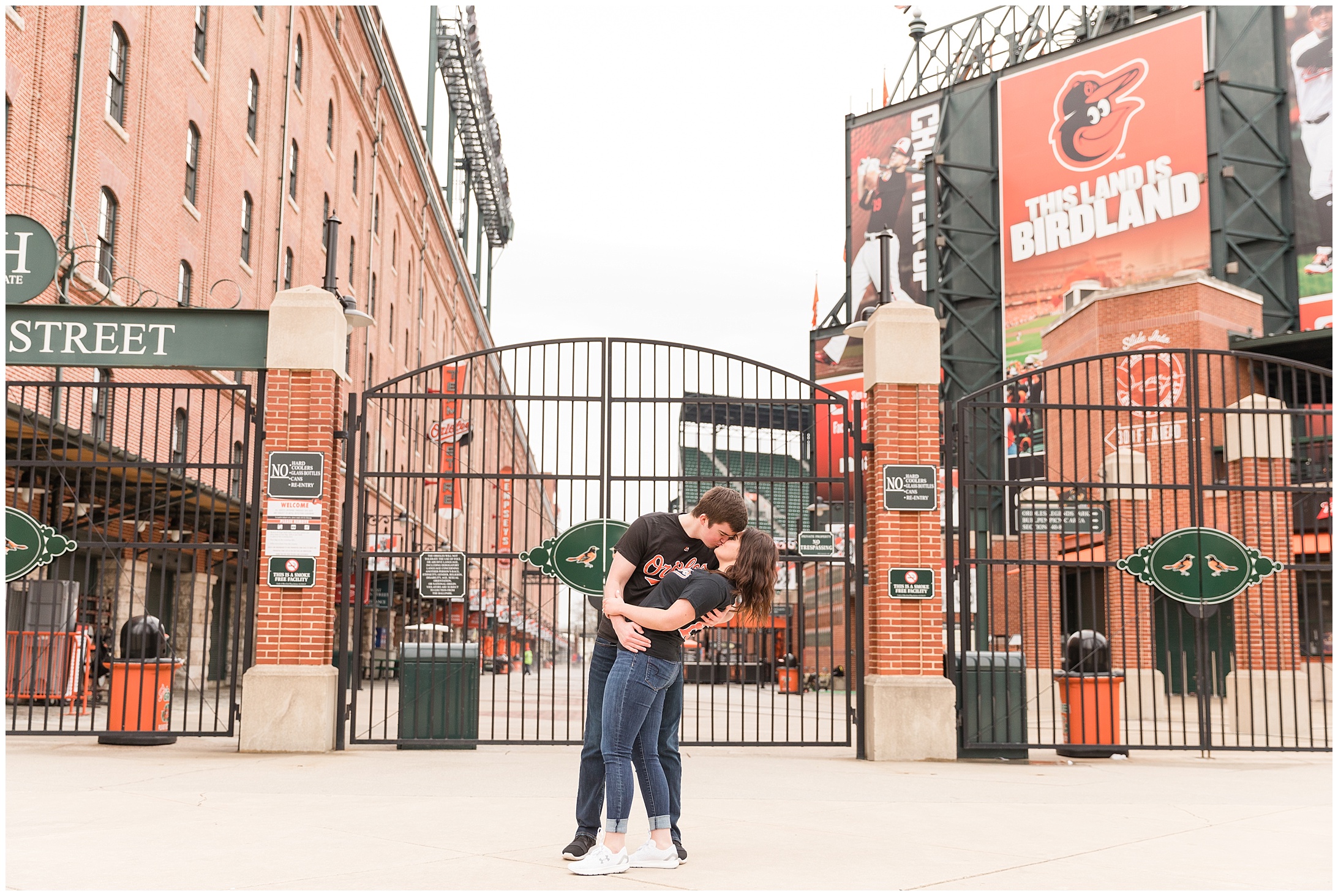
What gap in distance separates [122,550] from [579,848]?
10210mm

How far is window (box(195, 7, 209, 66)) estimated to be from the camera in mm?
24719

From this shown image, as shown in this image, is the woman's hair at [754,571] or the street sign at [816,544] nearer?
the woman's hair at [754,571]

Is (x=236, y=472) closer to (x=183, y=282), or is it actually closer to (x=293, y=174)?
(x=183, y=282)

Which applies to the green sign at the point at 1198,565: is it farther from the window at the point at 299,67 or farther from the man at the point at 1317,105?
the man at the point at 1317,105

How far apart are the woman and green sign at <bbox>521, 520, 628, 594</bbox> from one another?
5787 mm

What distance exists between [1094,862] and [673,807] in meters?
2.13

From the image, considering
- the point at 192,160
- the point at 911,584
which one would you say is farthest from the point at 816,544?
the point at 192,160

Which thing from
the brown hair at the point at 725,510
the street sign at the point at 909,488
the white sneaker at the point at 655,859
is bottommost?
the white sneaker at the point at 655,859

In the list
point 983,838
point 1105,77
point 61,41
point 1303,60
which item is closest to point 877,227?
point 1105,77

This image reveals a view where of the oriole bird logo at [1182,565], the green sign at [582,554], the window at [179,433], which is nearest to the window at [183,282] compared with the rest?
the window at [179,433]

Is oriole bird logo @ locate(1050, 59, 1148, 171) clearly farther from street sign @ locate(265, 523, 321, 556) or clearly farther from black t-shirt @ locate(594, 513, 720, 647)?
black t-shirt @ locate(594, 513, 720, 647)

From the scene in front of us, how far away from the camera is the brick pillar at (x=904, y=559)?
11195 millimetres

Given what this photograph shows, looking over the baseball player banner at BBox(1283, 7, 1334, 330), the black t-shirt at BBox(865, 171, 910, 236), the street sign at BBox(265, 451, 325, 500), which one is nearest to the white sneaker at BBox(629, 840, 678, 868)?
the street sign at BBox(265, 451, 325, 500)

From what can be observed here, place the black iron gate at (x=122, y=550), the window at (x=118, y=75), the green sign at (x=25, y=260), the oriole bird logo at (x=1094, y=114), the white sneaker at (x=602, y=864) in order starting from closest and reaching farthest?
the white sneaker at (x=602, y=864)
the black iron gate at (x=122, y=550)
the green sign at (x=25, y=260)
the window at (x=118, y=75)
the oriole bird logo at (x=1094, y=114)
